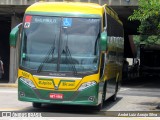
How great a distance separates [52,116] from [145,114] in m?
3.12

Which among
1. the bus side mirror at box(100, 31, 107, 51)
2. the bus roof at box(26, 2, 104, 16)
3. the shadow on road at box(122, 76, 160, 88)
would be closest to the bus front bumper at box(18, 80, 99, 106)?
the bus side mirror at box(100, 31, 107, 51)

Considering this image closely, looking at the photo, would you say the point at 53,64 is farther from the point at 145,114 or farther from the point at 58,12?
the point at 145,114

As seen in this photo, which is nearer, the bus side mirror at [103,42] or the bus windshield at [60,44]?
the bus side mirror at [103,42]

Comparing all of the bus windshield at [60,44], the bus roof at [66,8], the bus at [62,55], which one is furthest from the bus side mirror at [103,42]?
the bus roof at [66,8]

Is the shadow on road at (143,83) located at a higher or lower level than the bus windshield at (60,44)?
lower

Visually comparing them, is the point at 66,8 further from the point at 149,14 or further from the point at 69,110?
the point at 69,110

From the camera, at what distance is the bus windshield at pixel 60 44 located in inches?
542

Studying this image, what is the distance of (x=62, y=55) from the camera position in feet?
45.4

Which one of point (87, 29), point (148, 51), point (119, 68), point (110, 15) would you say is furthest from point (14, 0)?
point (148, 51)

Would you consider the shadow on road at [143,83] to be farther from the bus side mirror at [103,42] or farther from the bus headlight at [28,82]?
the bus headlight at [28,82]

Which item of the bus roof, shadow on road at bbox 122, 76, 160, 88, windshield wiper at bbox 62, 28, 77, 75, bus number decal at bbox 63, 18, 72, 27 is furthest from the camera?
shadow on road at bbox 122, 76, 160, 88

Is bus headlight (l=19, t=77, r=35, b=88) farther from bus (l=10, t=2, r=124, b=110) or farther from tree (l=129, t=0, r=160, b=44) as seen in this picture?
tree (l=129, t=0, r=160, b=44)

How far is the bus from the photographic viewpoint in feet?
44.7

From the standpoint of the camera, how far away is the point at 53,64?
45.2 ft
